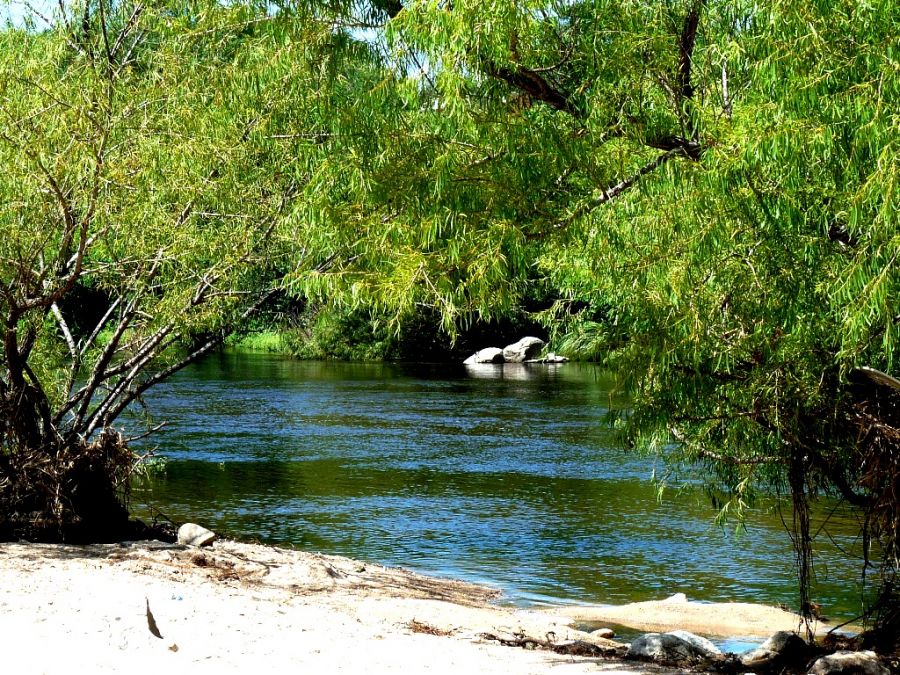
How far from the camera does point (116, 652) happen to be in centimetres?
752

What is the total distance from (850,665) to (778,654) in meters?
1.09

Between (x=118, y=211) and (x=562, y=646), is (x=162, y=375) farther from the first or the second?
(x=562, y=646)

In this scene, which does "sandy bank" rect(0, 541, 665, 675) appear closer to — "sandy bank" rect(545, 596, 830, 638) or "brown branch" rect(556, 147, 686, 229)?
"sandy bank" rect(545, 596, 830, 638)

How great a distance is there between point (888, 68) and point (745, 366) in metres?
2.80

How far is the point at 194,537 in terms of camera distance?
1324cm

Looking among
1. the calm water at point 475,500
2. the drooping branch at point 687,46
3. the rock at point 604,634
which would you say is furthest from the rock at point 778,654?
the drooping branch at point 687,46

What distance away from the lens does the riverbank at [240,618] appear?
7.69 metres

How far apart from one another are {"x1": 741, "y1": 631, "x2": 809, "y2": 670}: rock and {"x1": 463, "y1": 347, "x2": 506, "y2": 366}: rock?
44108mm

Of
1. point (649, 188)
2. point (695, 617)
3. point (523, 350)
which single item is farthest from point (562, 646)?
point (523, 350)

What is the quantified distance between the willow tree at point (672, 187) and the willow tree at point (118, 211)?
2.63 m

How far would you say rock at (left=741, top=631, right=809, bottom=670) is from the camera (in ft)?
30.7

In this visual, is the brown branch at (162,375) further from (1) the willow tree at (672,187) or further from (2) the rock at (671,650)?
(2) the rock at (671,650)

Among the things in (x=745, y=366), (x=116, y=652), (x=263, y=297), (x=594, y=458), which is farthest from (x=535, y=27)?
(x=594, y=458)

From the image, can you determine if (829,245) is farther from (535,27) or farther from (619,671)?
(619,671)
